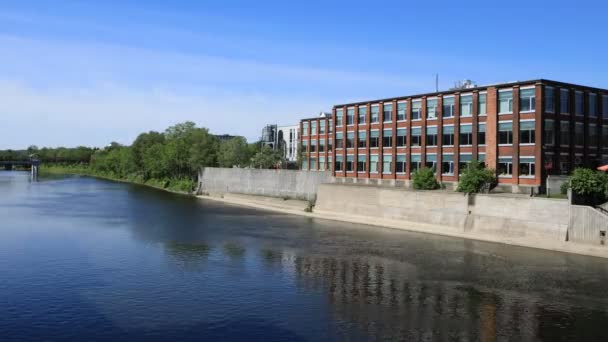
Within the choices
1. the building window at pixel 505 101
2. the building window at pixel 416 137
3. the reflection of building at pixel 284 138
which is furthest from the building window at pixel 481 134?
the reflection of building at pixel 284 138

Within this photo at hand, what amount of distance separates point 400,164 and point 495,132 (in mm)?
19213

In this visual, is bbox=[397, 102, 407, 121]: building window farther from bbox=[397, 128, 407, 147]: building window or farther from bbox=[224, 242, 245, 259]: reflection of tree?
bbox=[224, 242, 245, 259]: reflection of tree

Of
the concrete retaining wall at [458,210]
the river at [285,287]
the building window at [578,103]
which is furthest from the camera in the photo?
the building window at [578,103]

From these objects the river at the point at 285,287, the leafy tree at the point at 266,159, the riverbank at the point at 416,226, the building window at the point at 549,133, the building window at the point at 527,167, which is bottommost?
the river at the point at 285,287

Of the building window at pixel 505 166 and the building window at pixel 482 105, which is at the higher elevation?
the building window at pixel 482 105

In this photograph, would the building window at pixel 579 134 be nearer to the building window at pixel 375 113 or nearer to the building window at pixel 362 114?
the building window at pixel 375 113

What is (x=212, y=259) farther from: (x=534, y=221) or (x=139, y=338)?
(x=534, y=221)

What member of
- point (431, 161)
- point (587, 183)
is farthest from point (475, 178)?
point (431, 161)

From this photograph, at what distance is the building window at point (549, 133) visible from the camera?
67.4 meters

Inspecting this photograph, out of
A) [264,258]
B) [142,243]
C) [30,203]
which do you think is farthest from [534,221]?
[30,203]

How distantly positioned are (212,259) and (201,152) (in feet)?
355

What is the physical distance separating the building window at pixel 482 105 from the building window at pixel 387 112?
18.4m

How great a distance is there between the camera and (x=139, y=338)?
28.5 meters

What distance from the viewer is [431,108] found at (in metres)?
81.6
